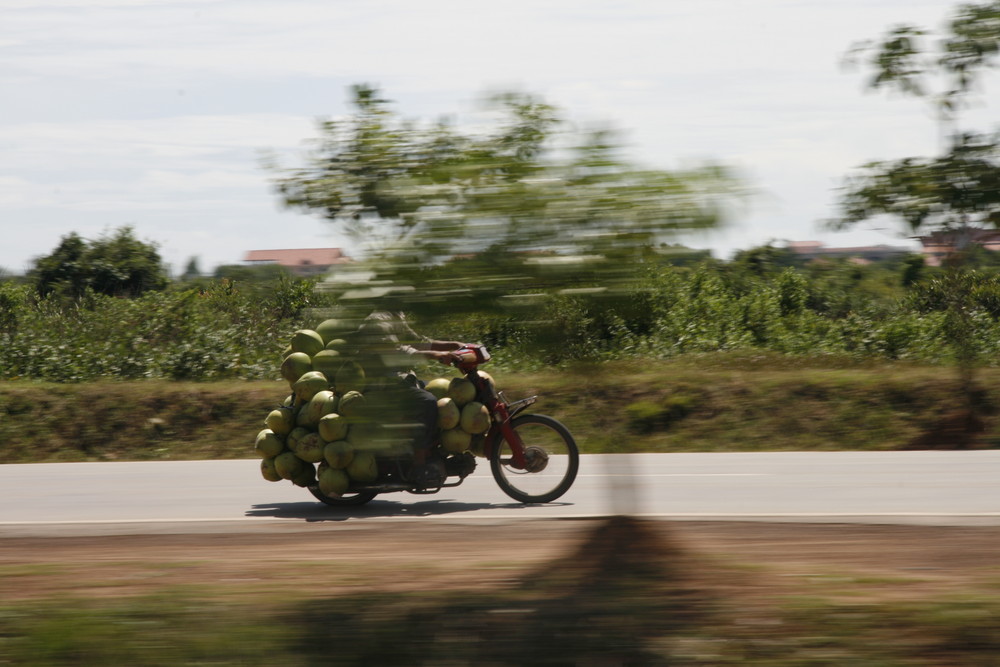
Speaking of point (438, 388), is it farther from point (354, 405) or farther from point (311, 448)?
point (354, 405)

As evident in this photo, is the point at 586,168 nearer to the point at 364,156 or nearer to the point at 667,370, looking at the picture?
the point at 364,156

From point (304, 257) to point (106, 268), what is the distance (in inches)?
916

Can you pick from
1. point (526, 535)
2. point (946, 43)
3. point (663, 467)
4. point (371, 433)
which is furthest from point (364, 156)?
point (946, 43)

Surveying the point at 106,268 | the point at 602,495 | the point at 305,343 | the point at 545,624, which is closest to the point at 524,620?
the point at 545,624

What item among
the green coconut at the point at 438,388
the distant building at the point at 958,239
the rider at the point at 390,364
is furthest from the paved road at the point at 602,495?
the distant building at the point at 958,239

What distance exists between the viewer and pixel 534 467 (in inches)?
350

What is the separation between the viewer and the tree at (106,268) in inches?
1048

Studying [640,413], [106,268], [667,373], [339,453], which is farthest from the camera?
[106,268]

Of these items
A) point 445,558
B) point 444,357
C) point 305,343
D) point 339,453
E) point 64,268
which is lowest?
point 445,558

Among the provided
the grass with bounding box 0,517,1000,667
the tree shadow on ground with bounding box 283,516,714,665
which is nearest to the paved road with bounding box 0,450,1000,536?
the tree shadow on ground with bounding box 283,516,714,665

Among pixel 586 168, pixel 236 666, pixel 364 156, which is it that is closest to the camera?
pixel 236 666

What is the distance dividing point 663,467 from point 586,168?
6.96 metres

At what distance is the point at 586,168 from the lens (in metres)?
5.21

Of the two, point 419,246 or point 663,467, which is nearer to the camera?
point 419,246
